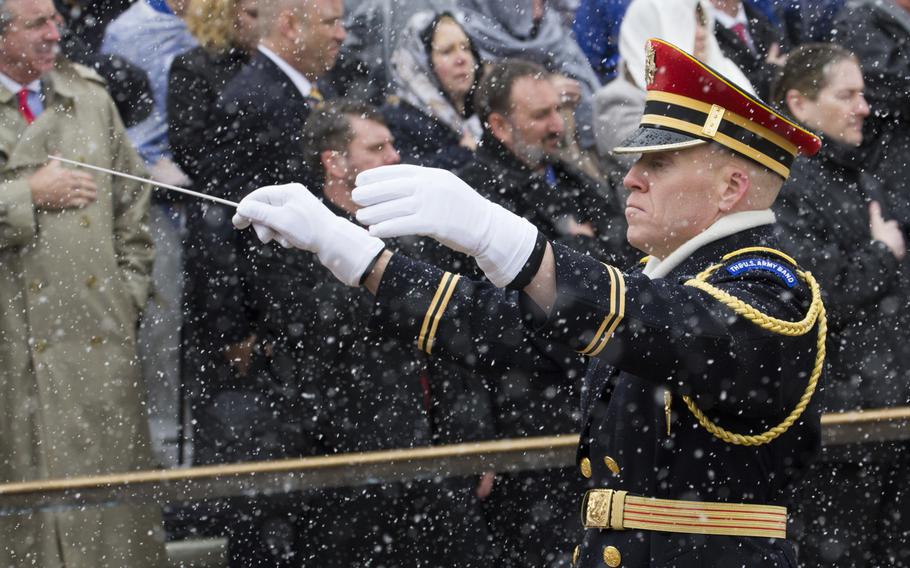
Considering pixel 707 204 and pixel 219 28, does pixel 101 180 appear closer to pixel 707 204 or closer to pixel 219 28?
pixel 219 28

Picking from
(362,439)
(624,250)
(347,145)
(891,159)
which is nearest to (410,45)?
(347,145)

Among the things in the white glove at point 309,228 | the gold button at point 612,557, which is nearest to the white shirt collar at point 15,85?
the white glove at point 309,228

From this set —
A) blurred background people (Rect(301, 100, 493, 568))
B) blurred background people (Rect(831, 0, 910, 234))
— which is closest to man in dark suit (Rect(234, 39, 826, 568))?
blurred background people (Rect(301, 100, 493, 568))

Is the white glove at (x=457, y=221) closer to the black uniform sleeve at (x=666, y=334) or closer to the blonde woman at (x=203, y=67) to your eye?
the black uniform sleeve at (x=666, y=334)

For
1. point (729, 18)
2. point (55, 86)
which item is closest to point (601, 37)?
point (729, 18)

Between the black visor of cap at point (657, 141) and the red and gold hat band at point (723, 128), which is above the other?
the red and gold hat band at point (723, 128)

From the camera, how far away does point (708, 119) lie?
9.54ft

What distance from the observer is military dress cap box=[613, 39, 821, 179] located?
2895 mm

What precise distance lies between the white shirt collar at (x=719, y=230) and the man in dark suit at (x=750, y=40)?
250 cm

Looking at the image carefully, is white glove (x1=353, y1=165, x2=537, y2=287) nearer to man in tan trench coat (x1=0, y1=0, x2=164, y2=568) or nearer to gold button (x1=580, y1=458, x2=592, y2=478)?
gold button (x1=580, y1=458, x2=592, y2=478)

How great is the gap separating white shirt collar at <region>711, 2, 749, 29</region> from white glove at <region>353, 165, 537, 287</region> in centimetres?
321

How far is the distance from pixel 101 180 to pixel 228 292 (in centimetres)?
55

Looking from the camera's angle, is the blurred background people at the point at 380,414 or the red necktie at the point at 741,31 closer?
the blurred background people at the point at 380,414

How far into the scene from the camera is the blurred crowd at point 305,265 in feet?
15.3
